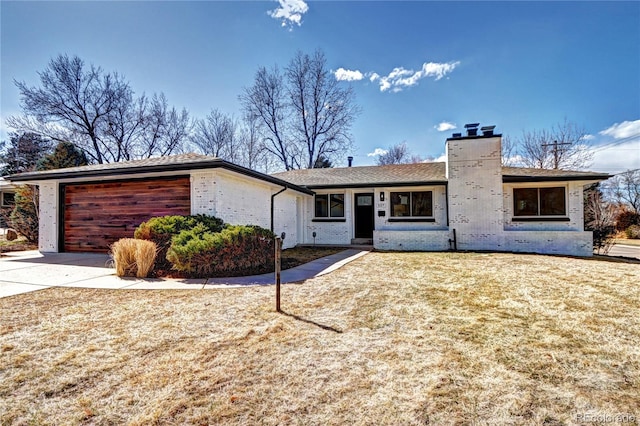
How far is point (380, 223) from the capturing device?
42.7ft

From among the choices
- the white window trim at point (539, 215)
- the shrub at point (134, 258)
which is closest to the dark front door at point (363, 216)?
the white window trim at point (539, 215)

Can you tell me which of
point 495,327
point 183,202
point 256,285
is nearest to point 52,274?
point 183,202

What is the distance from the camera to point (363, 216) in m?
13.8

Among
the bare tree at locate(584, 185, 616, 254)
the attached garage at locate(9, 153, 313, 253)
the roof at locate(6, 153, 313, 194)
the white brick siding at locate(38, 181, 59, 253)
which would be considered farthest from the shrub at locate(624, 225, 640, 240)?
the white brick siding at locate(38, 181, 59, 253)

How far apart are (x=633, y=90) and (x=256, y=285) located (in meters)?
24.7

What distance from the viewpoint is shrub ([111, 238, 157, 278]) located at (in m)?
6.16

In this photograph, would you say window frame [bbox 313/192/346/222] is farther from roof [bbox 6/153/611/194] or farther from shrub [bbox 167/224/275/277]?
shrub [bbox 167/224/275/277]

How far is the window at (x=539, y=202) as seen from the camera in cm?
1170

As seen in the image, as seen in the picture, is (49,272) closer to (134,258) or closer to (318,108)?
(134,258)

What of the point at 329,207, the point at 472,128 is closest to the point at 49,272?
the point at 329,207

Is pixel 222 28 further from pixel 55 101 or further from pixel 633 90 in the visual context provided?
pixel 633 90

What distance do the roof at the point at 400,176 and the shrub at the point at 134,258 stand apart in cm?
793

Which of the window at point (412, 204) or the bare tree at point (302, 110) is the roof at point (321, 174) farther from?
the bare tree at point (302, 110)

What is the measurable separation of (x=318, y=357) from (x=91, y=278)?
18.4 ft
